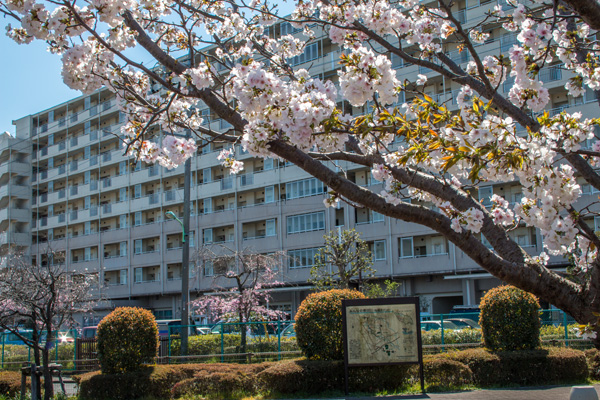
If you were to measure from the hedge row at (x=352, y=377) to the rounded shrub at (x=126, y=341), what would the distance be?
513 mm

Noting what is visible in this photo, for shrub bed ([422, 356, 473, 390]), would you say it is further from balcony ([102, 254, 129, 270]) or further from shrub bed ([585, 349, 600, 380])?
balcony ([102, 254, 129, 270])

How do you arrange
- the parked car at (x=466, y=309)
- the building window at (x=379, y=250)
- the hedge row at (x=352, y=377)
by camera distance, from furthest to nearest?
the building window at (x=379, y=250), the parked car at (x=466, y=309), the hedge row at (x=352, y=377)

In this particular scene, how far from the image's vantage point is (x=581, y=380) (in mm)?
14109

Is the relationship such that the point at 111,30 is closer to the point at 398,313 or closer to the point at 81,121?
the point at 398,313

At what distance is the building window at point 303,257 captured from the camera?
1704 inches

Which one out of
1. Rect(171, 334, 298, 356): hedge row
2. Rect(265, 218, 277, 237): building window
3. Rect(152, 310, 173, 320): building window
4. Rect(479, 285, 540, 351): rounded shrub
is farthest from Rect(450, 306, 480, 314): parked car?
Rect(152, 310, 173, 320): building window

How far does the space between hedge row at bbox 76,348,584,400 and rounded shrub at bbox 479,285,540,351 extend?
1.70ft

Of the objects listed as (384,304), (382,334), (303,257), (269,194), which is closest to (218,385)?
(382,334)

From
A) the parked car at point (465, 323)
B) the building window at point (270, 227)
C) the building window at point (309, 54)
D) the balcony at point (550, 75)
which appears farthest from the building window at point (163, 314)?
the balcony at point (550, 75)

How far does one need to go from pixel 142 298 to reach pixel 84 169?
14.9 meters

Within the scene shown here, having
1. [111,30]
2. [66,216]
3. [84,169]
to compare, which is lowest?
[111,30]

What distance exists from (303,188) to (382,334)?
3145 centimetres

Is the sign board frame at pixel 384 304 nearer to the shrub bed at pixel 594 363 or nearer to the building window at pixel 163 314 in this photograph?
the shrub bed at pixel 594 363

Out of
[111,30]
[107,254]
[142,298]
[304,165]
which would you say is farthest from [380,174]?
[107,254]
